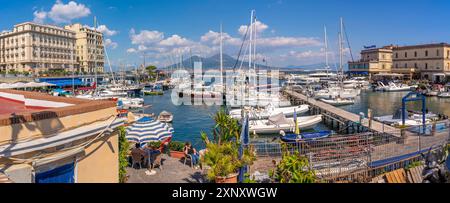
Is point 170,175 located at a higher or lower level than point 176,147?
lower

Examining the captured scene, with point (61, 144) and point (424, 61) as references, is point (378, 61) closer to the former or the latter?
point (424, 61)

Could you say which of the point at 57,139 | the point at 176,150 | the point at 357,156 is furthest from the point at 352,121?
the point at 57,139

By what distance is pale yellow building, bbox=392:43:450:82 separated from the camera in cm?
7546

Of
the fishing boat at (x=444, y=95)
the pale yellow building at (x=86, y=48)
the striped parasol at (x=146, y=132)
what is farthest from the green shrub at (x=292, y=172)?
the pale yellow building at (x=86, y=48)

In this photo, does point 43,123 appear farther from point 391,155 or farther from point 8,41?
point 8,41

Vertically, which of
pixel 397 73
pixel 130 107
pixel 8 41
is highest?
pixel 8 41

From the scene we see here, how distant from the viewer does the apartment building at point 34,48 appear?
71688mm

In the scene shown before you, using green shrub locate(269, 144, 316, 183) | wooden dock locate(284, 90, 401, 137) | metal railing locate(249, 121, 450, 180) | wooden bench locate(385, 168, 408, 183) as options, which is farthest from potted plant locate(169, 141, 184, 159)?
wooden dock locate(284, 90, 401, 137)

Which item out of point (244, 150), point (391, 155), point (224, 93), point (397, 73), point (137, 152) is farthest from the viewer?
point (397, 73)

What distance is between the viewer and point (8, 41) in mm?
75688

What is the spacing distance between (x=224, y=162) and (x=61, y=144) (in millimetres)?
4083

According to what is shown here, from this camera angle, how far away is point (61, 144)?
4523 mm
